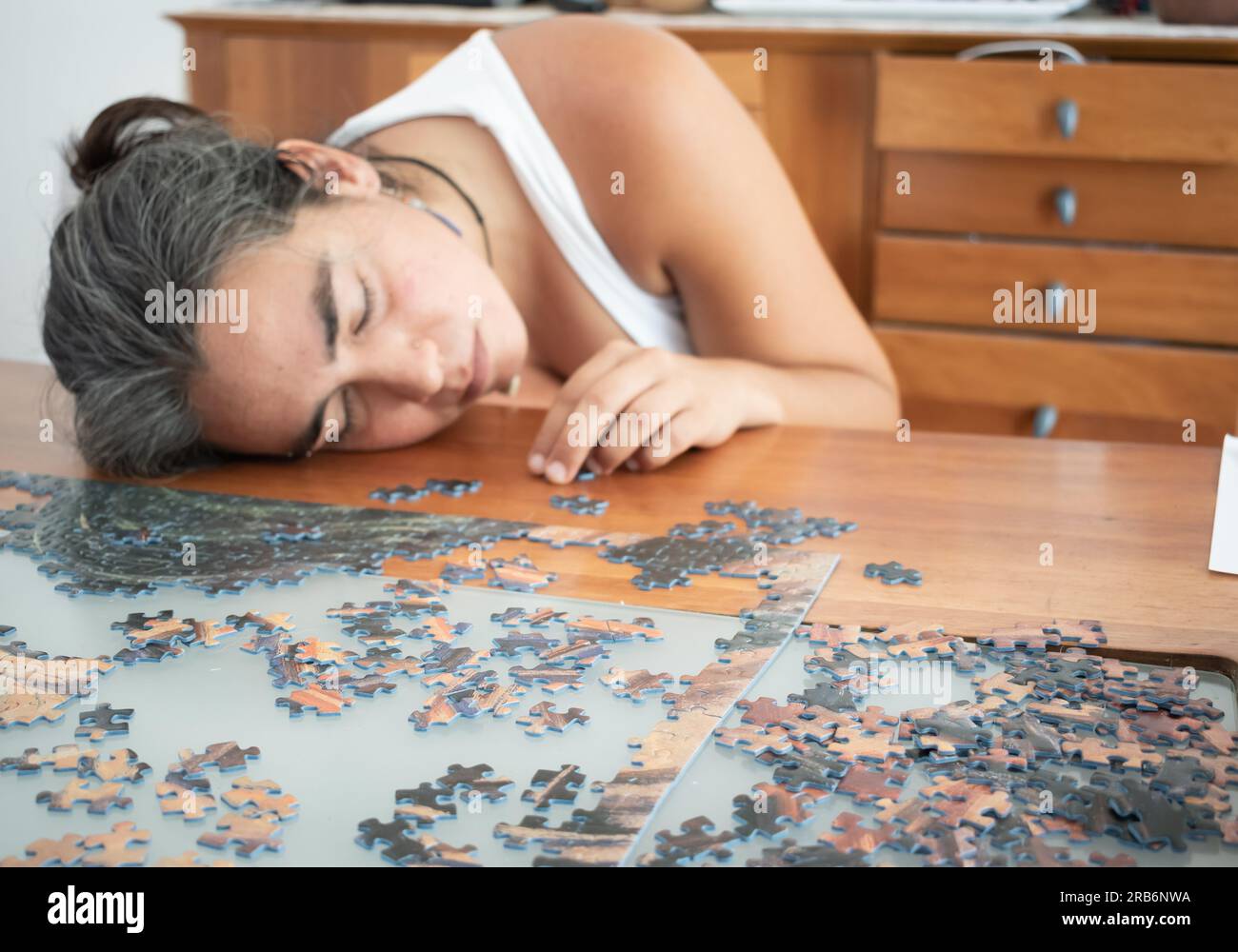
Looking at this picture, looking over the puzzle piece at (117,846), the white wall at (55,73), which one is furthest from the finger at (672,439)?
the white wall at (55,73)

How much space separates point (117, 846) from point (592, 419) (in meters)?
0.80

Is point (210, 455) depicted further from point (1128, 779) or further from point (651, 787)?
point (1128, 779)

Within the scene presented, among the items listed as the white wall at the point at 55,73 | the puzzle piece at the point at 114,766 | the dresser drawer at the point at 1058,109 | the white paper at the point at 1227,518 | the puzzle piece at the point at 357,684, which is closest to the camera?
the puzzle piece at the point at 114,766

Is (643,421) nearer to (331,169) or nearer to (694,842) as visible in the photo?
(331,169)

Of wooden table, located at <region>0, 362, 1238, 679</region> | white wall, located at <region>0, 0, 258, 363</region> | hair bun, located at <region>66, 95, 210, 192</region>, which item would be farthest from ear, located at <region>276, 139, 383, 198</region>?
white wall, located at <region>0, 0, 258, 363</region>

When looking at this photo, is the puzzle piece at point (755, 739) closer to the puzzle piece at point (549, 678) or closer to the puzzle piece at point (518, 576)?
the puzzle piece at point (549, 678)

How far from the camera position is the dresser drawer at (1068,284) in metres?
2.96

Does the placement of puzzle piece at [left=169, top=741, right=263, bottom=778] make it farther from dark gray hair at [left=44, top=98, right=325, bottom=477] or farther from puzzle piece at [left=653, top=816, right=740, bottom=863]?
dark gray hair at [left=44, top=98, right=325, bottom=477]

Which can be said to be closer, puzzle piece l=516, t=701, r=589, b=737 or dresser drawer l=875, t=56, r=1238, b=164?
puzzle piece l=516, t=701, r=589, b=737

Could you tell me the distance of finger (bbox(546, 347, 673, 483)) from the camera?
4.82 feet

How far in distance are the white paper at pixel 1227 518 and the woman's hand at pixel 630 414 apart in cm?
58

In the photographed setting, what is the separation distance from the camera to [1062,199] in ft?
9.67

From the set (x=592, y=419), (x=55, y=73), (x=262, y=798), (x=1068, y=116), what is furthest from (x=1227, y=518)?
(x=55, y=73)
